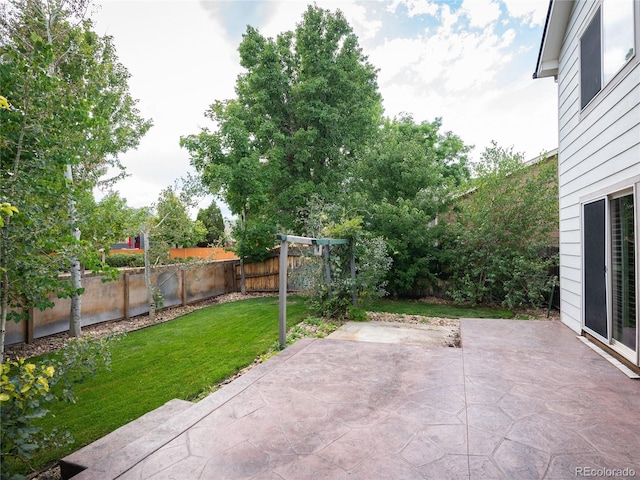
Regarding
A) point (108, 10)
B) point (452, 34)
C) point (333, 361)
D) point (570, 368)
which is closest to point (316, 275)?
point (333, 361)

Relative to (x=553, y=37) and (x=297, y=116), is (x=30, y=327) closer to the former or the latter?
(x=297, y=116)

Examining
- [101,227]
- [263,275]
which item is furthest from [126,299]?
[263,275]

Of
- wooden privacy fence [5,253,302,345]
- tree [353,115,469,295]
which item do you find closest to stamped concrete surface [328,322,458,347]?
wooden privacy fence [5,253,302,345]

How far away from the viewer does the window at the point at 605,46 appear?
10.8 ft

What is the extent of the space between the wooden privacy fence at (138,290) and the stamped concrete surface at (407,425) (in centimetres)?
381

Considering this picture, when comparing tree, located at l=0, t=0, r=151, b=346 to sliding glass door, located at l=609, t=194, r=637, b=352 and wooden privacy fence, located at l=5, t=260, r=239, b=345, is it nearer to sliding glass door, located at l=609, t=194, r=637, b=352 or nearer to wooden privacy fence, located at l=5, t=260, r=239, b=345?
wooden privacy fence, located at l=5, t=260, r=239, b=345

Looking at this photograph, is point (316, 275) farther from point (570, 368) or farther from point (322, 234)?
point (570, 368)

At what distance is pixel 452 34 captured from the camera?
10.2m

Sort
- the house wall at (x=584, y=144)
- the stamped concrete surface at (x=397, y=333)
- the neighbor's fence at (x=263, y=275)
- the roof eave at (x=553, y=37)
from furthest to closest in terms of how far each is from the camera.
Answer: the neighbor's fence at (x=263, y=275) → the stamped concrete surface at (x=397, y=333) → the roof eave at (x=553, y=37) → the house wall at (x=584, y=144)

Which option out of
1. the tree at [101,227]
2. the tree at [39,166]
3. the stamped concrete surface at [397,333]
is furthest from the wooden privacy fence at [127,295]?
the stamped concrete surface at [397,333]

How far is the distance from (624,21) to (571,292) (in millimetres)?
3358

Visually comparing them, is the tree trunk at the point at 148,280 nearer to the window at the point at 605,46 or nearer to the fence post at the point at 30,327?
the fence post at the point at 30,327

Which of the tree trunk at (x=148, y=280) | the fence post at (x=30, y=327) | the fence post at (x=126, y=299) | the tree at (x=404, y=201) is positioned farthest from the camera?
the tree at (x=404, y=201)

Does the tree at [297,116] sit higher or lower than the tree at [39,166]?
higher
